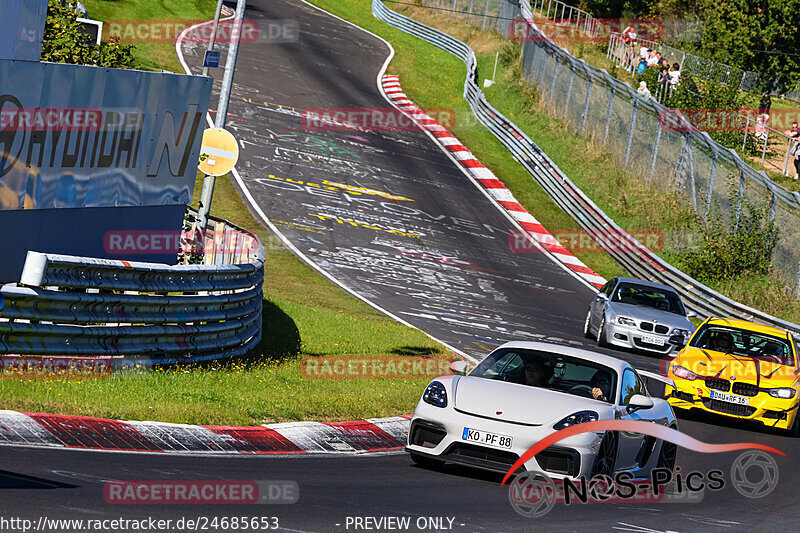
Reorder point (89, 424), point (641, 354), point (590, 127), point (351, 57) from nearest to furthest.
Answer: point (89, 424)
point (641, 354)
point (590, 127)
point (351, 57)

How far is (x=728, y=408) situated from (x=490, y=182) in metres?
20.6

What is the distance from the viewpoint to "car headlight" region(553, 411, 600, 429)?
917 cm

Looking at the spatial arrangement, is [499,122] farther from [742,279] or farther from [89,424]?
[89,424]

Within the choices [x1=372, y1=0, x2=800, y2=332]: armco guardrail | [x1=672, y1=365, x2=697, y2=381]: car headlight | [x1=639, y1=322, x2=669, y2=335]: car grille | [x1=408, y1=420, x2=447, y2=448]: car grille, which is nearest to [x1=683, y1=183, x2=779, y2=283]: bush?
[x1=372, y1=0, x2=800, y2=332]: armco guardrail

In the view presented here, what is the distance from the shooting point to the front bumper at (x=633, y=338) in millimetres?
21328

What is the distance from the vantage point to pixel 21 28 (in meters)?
12.6

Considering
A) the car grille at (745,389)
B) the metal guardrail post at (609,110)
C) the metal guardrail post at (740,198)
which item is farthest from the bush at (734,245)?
the car grille at (745,389)

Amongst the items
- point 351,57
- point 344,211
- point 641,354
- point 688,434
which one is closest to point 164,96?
point 688,434

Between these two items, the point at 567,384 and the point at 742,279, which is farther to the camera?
the point at 742,279

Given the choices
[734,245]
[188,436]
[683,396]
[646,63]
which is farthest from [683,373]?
[646,63]

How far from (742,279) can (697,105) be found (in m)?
A: 11.7

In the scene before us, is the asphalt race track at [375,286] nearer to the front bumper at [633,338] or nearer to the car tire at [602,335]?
the front bumper at [633,338]

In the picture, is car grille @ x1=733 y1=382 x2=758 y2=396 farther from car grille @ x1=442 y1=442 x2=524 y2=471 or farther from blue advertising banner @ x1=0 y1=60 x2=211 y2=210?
blue advertising banner @ x1=0 y1=60 x2=211 y2=210

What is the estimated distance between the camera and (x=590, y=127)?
37531 millimetres
